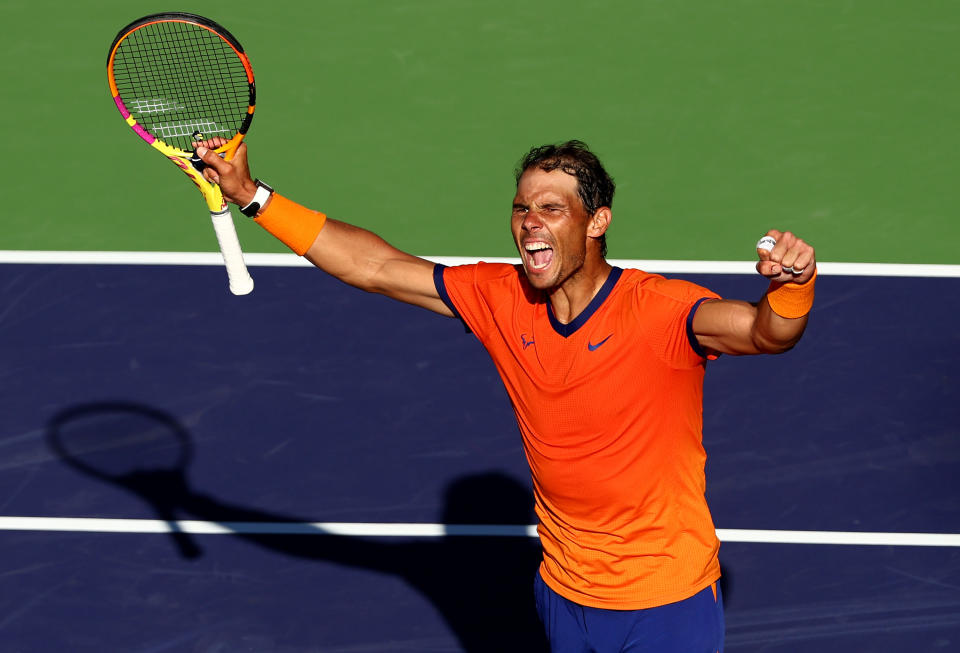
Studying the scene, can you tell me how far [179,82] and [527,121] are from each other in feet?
9.86

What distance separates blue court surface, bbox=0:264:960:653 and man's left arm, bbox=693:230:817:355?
2953mm

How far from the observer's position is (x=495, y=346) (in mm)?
4977

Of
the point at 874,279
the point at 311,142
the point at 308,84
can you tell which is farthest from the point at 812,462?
the point at 308,84

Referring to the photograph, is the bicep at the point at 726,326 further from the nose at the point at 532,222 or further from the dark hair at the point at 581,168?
the nose at the point at 532,222

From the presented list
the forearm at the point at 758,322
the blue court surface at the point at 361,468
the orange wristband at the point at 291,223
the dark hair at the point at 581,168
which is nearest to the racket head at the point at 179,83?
the blue court surface at the point at 361,468

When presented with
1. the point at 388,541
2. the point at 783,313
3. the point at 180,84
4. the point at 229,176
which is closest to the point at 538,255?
the point at 783,313

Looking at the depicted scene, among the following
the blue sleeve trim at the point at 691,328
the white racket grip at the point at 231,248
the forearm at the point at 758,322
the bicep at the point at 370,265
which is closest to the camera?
the forearm at the point at 758,322

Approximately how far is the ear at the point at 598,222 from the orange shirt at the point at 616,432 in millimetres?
191

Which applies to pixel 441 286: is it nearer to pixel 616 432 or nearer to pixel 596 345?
pixel 596 345

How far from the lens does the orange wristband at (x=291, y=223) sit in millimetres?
4961

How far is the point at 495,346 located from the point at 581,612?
44.8 inches

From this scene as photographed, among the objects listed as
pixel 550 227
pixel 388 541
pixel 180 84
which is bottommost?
pixel 388 541

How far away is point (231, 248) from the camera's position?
5801mm

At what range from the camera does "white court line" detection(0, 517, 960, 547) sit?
7090 millimetres
